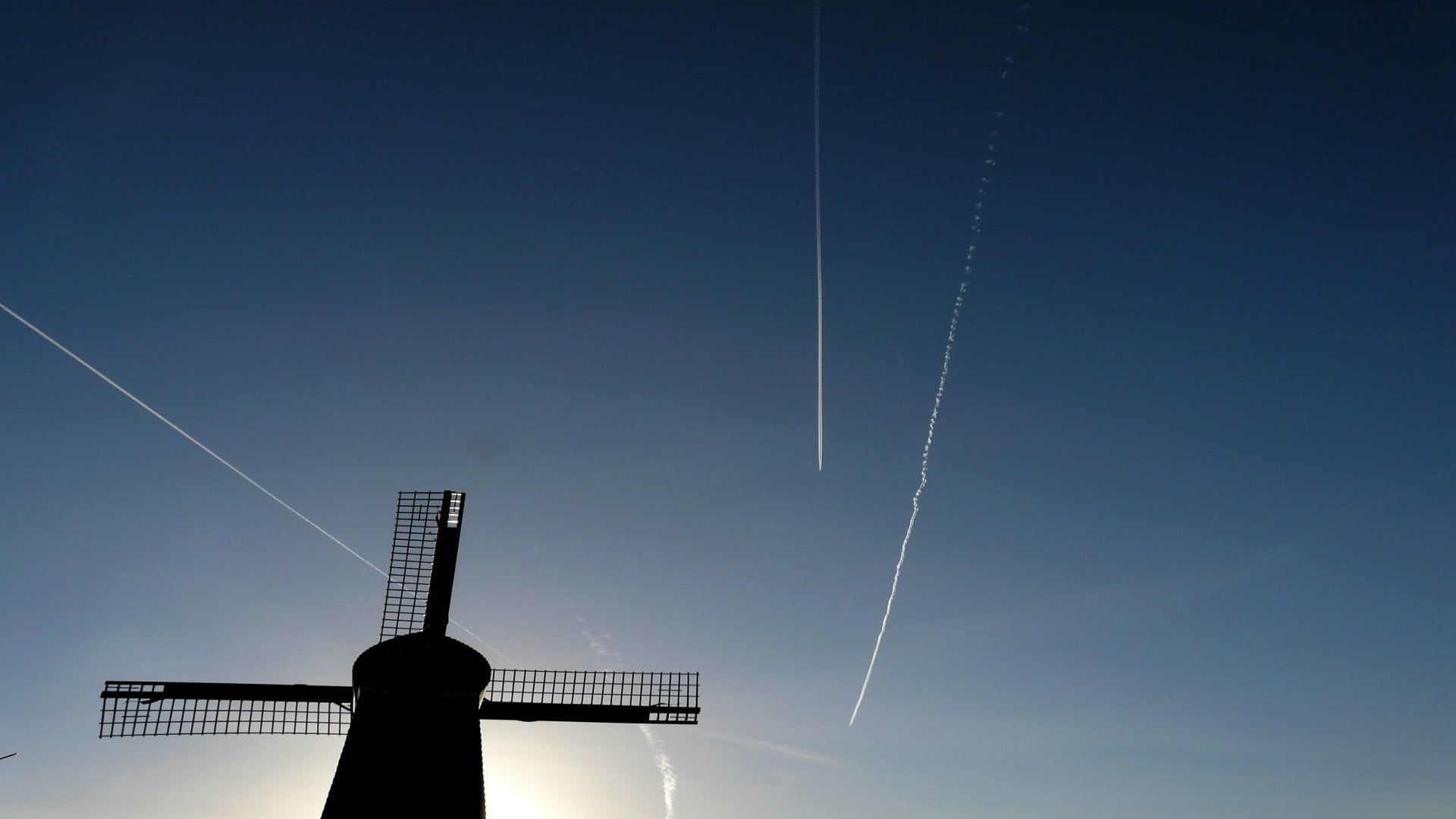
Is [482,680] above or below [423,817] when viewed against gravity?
above

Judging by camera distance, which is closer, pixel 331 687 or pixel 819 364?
pixel 331 687

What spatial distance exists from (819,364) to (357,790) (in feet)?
67.1

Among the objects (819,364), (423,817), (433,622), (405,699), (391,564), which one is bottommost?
(423,817)

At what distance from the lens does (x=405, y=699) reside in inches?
973

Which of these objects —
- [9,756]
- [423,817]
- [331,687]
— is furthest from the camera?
[9,756]

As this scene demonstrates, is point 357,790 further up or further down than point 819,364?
further down

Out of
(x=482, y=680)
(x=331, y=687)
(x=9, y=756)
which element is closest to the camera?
(x=482, y=680)

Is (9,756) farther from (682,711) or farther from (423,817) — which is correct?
(682,711)

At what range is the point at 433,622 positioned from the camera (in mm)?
27500

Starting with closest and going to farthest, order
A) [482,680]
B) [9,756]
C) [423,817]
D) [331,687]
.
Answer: [423,817], [482,680], [331,687], [9,756]

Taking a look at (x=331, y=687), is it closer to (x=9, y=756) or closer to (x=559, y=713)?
(x=559, y=713)

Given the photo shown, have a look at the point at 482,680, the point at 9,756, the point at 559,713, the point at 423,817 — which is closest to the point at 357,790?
the point at 423,817

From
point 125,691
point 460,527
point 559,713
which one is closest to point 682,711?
point 559,713

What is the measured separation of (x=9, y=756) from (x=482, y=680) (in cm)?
2054
